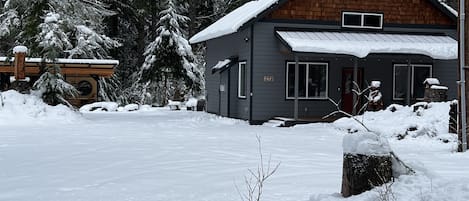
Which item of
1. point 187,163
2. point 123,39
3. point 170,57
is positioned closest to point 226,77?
point 170,57

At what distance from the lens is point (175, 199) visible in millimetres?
6910

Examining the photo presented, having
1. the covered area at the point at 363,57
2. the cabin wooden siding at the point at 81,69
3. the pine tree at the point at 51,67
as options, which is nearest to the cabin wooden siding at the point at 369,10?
the covered area at the point at 363,57

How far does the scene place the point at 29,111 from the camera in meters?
19.9

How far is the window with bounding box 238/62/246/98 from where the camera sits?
22.3m

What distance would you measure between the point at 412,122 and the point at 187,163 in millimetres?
7226

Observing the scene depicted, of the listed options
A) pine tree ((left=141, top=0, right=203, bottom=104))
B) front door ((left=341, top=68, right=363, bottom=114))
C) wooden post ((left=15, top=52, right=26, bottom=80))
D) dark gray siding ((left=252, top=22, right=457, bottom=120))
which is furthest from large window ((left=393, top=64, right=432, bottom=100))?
wooden post ((left=15, top=52, right=26, bottom=80))

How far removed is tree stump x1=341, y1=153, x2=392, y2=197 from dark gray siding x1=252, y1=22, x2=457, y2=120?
14720 millimetres

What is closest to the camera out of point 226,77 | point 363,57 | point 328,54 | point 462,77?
point 462,77

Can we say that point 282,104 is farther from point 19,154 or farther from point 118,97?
point 118,97

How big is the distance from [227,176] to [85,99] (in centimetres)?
2066

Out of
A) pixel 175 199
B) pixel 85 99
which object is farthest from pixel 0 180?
pixel 85 99

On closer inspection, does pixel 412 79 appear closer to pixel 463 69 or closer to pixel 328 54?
pixel 328 54

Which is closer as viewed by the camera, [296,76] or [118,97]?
[296,76]

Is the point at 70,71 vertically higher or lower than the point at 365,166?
higher
